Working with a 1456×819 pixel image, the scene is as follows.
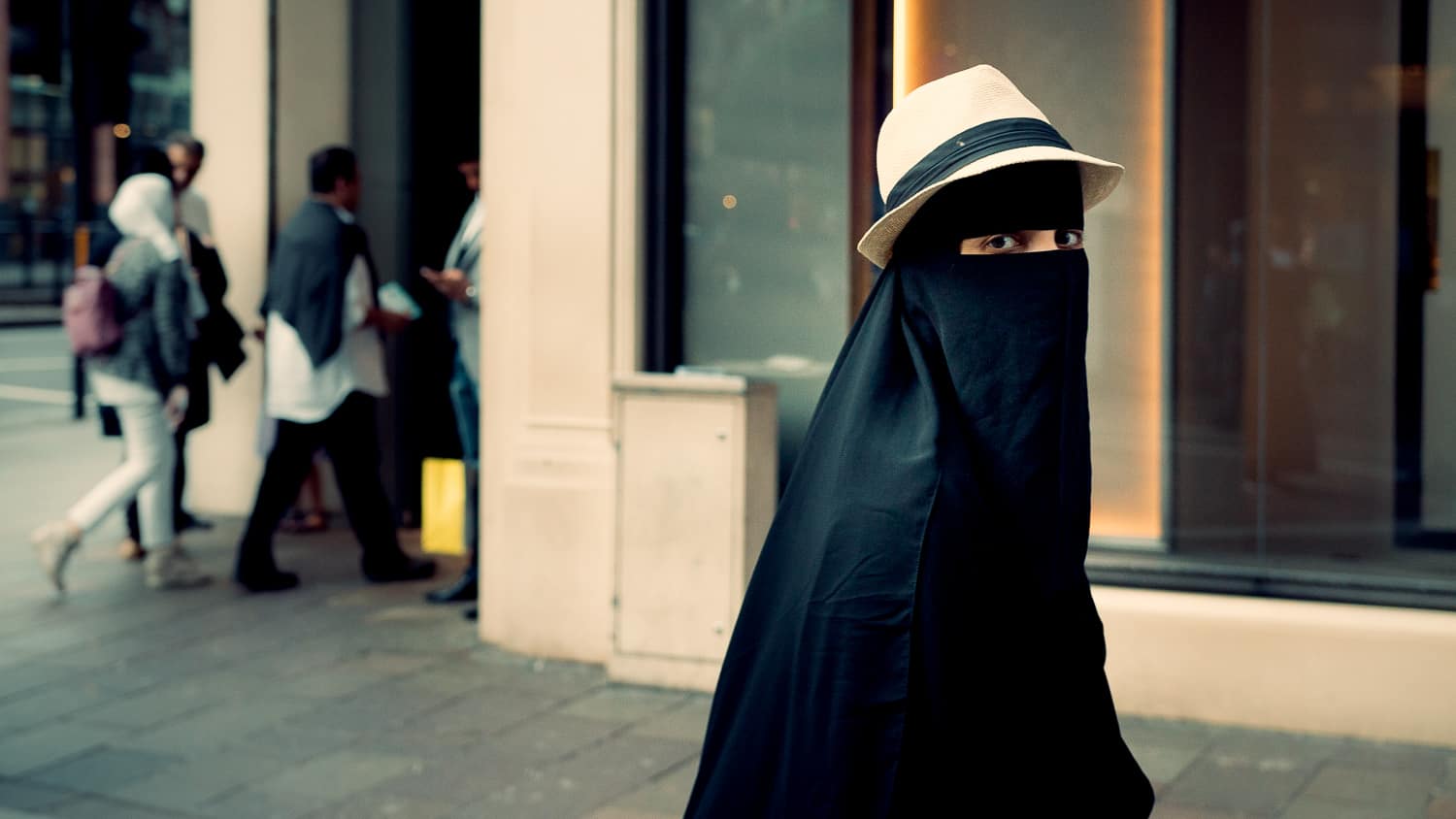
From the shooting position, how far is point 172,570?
7762 millimetres

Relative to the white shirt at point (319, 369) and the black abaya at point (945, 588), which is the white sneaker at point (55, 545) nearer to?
the white shirt at point (319, 369)

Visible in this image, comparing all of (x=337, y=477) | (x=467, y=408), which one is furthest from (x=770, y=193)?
(x=337, y=477)

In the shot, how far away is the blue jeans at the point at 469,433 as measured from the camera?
24.3 feet

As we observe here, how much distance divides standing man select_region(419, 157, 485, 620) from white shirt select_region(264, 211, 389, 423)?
445 mm

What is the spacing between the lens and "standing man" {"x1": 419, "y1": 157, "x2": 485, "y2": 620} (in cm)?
725

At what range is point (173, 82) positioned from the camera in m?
27.6

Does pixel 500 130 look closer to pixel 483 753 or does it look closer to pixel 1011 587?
pixel 483 753

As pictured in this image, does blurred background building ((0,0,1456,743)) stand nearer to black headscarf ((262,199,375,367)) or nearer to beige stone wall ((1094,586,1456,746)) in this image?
beige stone wall ((1094,586,1456,746))

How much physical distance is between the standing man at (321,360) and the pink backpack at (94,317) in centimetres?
67

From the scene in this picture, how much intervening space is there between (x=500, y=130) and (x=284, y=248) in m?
1.62

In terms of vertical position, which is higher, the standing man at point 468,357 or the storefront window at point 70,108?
the storefront window at point 70,108

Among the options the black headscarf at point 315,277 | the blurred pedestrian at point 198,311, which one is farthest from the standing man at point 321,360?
the blurred pedestrian at point 198,311

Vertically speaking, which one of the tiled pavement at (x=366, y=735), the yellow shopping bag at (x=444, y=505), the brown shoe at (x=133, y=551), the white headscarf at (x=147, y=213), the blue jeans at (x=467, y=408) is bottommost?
the tiled pavement at (x=366, y=735)

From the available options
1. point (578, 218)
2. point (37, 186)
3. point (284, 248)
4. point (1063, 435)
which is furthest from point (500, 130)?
point (37, 186)
